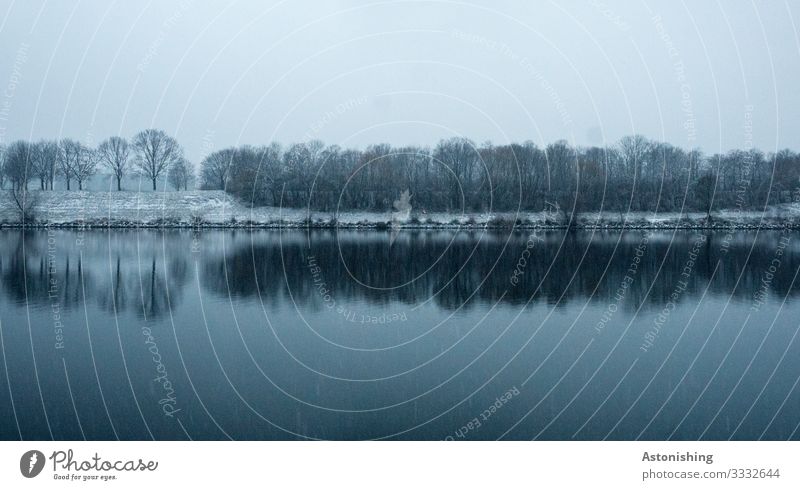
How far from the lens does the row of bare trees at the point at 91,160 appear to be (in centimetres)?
6625

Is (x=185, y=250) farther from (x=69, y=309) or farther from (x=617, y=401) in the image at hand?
(x=617, y=401)

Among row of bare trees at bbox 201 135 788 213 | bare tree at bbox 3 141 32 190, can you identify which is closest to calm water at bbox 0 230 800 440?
row of bare trees at bbox 201 135 788 213

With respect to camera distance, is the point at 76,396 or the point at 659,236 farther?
the point at 659,236

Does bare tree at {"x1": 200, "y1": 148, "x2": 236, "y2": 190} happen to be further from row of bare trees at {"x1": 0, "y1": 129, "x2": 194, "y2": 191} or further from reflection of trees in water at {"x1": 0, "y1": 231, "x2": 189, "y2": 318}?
reflection of trees in water at {"x1": 0, "y1": 231, "x2": 189, "y2": 318}

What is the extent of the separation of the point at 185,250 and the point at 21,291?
15110 mm

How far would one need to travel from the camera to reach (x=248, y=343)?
15.2 metres

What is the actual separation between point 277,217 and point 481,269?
36.4 metres

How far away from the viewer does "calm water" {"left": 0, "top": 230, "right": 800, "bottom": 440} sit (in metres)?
10.1

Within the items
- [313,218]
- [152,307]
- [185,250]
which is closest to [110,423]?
[152,307]

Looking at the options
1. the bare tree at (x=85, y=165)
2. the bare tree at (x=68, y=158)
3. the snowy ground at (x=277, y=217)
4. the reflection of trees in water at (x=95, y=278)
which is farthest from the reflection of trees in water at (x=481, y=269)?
the bare tree at (x=68, y=158)

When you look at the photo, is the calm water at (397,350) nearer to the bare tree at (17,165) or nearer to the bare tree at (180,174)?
the bare tree at (17,165)

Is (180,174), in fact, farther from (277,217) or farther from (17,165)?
(277,217)

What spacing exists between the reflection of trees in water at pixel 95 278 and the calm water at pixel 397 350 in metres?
0.16

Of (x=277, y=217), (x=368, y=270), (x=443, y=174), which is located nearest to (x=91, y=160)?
(x=277, y=217)
